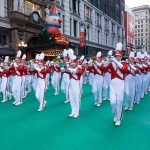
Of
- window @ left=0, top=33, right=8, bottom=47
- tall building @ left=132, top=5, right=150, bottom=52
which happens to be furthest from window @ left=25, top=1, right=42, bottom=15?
tall building @ left=132, top=5, right=150, bottom=52

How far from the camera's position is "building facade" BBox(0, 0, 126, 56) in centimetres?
2434

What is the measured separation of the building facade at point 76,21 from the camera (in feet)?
79.9

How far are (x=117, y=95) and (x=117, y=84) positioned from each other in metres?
0.34

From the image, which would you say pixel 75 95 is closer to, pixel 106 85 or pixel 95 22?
pixel 106 85

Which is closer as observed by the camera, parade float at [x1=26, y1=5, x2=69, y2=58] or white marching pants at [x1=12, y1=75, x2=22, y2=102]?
white marching pants at [x1=12, y1=75, x2=22, y2=102]

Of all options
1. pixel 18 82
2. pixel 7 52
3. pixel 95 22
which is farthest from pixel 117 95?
pixel 95 22

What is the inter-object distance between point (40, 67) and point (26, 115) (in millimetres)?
2057

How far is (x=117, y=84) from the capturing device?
7.68m

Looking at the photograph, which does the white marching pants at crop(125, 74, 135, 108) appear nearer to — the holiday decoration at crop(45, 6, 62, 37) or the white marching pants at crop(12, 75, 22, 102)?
the white marching pants at crop(12, 75, 22, 102)

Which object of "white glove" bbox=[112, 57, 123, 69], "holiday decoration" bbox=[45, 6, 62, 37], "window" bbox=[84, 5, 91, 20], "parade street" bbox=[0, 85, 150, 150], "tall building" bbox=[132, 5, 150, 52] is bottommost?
"parade street" bbox=[0, 85, 150, 150]

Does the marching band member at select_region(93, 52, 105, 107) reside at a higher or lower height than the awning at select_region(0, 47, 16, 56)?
lower

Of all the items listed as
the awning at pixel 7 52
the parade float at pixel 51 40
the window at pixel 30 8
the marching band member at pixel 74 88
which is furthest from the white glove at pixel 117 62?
the window at pixel 30 8

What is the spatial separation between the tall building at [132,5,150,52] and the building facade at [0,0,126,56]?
268ft

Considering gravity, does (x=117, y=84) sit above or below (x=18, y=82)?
above
